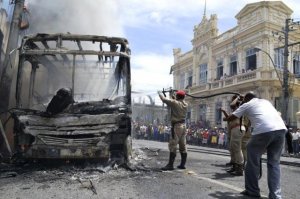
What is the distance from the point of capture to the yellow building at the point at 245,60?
76.9 feet

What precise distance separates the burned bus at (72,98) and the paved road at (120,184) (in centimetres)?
36

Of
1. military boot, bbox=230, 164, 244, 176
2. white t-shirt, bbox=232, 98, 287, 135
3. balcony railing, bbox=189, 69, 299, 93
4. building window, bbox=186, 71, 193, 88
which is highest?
building window, bbox=186, 71, 193, 88

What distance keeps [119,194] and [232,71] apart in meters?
24.2

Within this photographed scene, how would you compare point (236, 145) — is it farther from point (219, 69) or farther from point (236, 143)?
point (219, 69)

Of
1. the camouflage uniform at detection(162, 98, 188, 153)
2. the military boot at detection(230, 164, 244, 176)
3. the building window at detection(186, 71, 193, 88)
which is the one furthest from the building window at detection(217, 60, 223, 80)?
the military boot at detection(230, 164, 244, 176)

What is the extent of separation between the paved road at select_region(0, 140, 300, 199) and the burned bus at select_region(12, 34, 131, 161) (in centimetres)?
36

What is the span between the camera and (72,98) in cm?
660

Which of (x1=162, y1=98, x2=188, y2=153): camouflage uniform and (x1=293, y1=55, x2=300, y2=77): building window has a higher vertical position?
(x1=293, y1=55, x2=300, y2=77): building window

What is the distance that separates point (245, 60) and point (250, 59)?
47 centimetres

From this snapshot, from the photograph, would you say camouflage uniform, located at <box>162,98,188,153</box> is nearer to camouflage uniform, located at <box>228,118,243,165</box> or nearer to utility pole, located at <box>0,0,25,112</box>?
camouflage uniform, located at <box>228,118,243,165</box>

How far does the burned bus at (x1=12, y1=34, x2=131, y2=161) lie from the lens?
20.2 feet

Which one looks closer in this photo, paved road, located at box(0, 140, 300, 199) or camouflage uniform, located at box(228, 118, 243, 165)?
paved road, located at box(0, 140, 300, 199)

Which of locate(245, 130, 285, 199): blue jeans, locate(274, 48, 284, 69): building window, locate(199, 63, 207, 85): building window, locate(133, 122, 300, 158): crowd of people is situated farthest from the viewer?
locate(199, 63, 207, 85): building window

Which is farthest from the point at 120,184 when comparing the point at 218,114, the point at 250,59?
the point at 218,114
